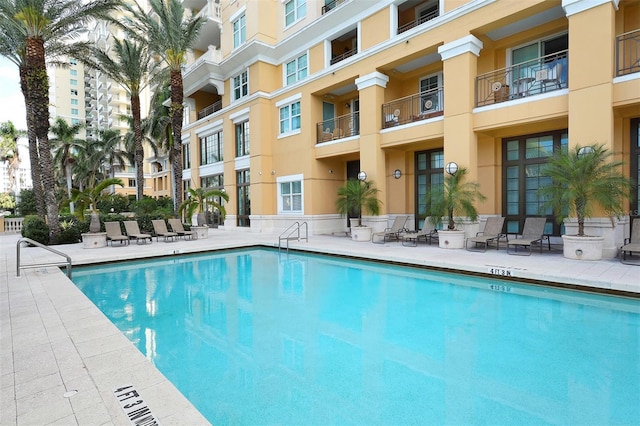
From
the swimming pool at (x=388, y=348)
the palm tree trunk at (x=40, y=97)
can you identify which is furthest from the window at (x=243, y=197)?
the swimming pool at (x=388, y=348)

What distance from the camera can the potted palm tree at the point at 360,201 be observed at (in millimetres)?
14805

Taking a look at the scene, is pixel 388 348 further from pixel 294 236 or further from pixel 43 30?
pixel 43 30

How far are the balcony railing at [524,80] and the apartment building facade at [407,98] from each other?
4 cm

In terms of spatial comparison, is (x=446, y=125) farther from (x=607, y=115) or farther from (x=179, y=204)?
(x=179, y=204)

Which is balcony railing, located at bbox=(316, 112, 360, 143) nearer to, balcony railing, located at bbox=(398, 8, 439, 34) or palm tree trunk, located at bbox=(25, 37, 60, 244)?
balcony railing, located at bbox=(398, 8, 439, 34)

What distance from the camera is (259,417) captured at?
3367 millimetres

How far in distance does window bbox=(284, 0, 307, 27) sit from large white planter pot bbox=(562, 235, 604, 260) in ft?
50.3

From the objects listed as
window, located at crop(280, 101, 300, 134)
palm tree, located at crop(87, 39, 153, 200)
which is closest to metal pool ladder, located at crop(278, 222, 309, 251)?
window, located at crop(280, 101, 300, 134)

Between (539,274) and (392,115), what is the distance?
9.75 m

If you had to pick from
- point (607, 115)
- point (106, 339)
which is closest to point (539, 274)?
point (607, 115)

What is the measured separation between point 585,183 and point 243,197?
16775mm

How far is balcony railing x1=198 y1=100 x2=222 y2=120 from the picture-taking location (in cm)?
2420

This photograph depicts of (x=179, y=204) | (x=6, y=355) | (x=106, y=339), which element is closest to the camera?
(x=6, y=355)

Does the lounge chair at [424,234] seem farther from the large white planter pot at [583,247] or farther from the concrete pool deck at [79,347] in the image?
the large white planter pot at [583,247]
